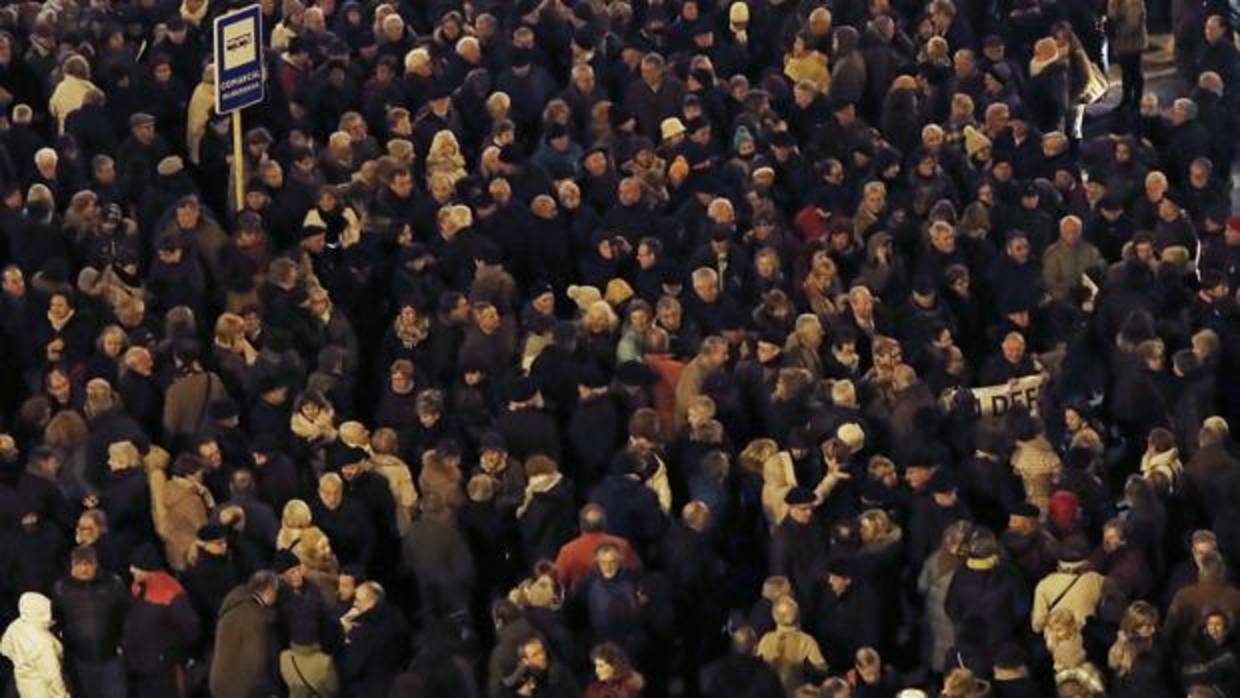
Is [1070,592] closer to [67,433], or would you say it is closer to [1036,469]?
[1036,469]

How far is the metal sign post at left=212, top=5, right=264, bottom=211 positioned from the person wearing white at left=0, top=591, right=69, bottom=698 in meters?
6.17

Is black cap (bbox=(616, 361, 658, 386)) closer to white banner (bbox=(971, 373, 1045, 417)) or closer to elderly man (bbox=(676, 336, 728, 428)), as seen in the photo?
elderly man (bbox=(676, 336, 728, 428))

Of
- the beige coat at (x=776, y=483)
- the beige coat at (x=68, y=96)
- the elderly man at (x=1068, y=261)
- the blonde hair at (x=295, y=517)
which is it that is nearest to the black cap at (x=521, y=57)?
the beige coat at (x=68, y=96)

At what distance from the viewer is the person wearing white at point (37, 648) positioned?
2200 cm

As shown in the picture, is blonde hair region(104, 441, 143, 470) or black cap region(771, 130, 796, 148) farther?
black cap region(771, 130, 796, 148)

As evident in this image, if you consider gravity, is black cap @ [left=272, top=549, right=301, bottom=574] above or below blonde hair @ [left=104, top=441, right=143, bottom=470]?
above

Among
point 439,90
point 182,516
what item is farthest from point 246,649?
point 439,90

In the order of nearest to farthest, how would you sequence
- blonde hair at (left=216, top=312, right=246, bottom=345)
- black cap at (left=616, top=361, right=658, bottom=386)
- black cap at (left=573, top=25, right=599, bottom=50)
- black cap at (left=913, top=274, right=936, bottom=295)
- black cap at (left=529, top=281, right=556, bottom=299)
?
1. black cap at (left=616, top=361, right=658, bottom=386)
2. blonde hair at (left=216, top=312, right=246, bottom=345)
3. black cap at (left=913, top=274, right=936, bottom=295)
4. black cap at (left=529, top=281, right=556, bottom=299)
5. black cap at (left=573, top=25, right=599, bottom=50)

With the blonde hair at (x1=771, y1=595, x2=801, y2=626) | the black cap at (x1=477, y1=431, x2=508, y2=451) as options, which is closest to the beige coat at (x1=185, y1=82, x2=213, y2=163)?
the black cap at (x1=477, y1=431, x2=508, y2=451)

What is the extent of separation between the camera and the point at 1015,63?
103 ft

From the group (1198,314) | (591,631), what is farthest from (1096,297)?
(591,631)

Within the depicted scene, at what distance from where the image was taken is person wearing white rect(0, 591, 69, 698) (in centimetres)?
2200

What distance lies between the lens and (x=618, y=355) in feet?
82.9

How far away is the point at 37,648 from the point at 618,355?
Answer: 5.04m
